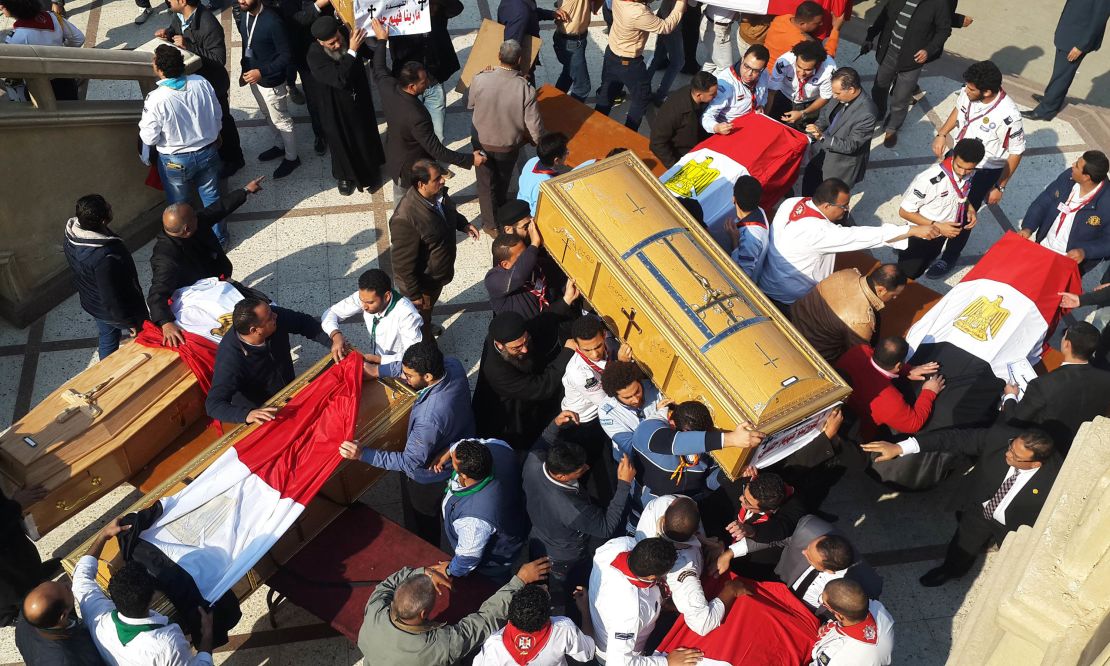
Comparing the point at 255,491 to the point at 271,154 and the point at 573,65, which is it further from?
the point at 573,65

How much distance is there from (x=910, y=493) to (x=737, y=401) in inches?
76.5

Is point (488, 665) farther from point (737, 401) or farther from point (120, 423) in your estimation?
point (120, 423)

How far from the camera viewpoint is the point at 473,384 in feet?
25.6

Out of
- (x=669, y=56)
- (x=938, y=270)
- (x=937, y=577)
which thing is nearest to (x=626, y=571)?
(x=937, y=577)

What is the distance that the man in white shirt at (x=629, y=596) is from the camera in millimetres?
4910

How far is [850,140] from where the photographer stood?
333 inches

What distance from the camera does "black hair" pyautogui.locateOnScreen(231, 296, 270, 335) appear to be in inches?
235

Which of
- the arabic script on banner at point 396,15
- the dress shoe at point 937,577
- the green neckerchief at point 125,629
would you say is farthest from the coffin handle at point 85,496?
the dress shoe at point 937,577

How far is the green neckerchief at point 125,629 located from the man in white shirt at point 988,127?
24.0ft

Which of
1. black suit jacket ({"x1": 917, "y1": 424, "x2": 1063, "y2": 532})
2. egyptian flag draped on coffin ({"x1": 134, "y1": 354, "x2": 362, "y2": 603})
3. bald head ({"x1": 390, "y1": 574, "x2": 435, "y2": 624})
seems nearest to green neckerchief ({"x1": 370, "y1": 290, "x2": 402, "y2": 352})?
egyptian flag draped on coffin ({"x1": 134, "y1": 354, "x2": 362, "y2": 603})

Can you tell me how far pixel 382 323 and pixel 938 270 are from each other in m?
5.42

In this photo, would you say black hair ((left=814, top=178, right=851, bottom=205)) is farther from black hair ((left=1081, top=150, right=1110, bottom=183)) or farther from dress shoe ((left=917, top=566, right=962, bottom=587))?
dress shoe ((left=917, top=566, right=962, bottom=587))

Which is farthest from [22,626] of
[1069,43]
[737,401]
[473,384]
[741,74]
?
[1069,43]

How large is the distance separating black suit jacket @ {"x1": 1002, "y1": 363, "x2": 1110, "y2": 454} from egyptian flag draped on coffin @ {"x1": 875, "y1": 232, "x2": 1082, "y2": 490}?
1.08ft
